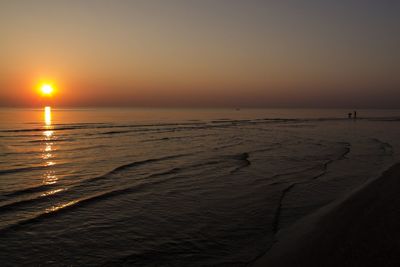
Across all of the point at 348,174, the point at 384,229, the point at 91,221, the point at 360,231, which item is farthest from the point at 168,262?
the point at 348,174

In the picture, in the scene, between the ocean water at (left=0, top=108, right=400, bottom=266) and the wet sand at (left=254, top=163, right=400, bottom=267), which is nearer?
the wet sand at (left=254, top=163, right=400, bottom=267)

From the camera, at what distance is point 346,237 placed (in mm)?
6434

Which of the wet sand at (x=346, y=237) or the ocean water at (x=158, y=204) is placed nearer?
the wet sand at (x=346, y=237)

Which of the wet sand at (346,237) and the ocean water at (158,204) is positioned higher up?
the wet sand at (346,237)

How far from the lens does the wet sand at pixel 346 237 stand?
546 cm

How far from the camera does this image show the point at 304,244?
6.50 metres

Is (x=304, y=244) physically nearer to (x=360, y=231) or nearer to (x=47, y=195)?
(x=360, y=231)

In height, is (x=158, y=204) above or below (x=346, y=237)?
below

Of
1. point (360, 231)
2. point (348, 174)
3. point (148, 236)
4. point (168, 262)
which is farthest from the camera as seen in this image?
point (348, 174)

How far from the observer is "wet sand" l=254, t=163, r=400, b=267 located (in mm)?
5461

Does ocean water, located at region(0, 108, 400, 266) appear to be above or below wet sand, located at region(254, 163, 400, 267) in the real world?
below

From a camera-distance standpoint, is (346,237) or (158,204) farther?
(158,204)

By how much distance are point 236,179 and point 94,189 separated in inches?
213

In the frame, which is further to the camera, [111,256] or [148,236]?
[148,236]
